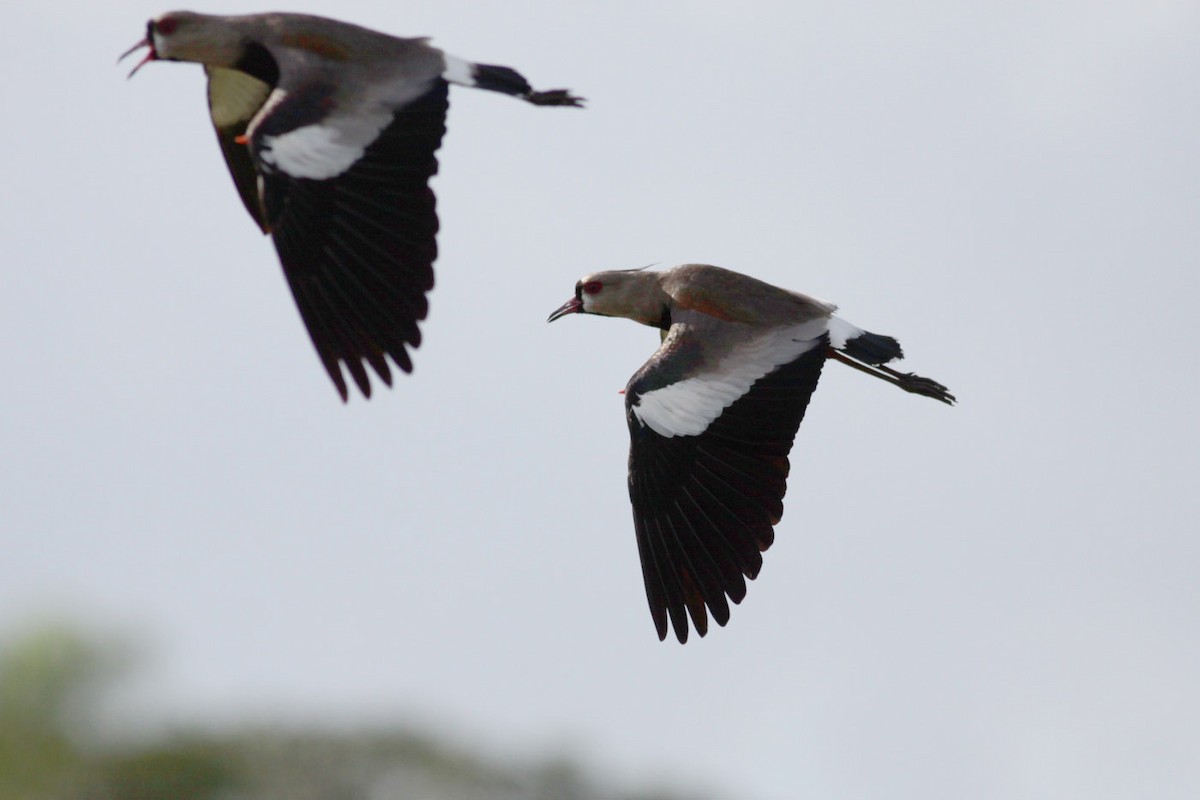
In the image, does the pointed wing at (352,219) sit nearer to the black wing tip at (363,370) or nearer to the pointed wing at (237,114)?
the black wing tip at (363,370)

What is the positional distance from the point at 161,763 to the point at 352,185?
103 ft

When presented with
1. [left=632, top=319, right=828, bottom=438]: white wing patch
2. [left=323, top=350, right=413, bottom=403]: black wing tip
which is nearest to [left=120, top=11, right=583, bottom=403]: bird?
[left=323, top=350, right=413, bottom=403]: black wing tip

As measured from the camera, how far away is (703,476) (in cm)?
1008

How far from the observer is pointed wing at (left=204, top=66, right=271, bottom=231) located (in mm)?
10539

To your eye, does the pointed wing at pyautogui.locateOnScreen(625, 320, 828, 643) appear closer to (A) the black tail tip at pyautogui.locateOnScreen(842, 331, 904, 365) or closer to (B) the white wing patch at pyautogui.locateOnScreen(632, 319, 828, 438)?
(B) the white wing patch at pyautogui.locateOnScreen(632, 319, 828, 438)

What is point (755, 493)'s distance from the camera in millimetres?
10047

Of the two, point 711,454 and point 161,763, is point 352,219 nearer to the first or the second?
point 711,454

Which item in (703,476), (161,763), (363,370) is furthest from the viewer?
(161,763)

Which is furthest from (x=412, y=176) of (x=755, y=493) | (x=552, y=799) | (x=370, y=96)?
(x=552, y=799)

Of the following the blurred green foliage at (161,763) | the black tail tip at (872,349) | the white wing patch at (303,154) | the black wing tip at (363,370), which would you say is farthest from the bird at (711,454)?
the blurred green foliage at (161,763)

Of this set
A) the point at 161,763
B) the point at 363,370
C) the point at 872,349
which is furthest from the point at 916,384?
the point at 161,763

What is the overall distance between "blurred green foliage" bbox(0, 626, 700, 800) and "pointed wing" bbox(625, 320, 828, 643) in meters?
28.6

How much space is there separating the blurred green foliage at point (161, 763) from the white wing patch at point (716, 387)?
28.6 m

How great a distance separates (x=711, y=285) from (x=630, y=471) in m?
1.03
